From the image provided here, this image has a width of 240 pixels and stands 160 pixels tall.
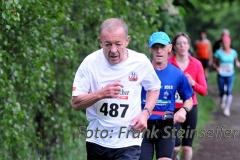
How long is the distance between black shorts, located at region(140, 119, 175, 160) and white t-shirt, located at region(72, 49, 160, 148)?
1.22 m

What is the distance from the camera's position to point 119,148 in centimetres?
574

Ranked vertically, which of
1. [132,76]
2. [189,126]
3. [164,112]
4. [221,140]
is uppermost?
[132,76]

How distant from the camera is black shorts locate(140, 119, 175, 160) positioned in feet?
23.0

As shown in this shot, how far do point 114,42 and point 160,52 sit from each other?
157 cm

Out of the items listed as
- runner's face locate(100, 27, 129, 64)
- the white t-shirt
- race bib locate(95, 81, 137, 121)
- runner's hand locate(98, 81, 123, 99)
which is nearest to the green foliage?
the white t-shirt

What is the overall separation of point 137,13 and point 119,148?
5.69 m

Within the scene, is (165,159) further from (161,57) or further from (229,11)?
(229,11)

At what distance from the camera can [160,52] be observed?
6.92 meters

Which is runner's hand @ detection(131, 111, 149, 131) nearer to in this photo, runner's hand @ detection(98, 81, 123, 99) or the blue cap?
runner's hand @ detection(98, 81, 123, 99)

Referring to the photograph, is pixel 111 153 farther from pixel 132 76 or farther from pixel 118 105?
pixel 132 76

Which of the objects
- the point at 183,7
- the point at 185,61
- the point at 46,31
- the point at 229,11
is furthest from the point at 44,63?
the point at 229,11

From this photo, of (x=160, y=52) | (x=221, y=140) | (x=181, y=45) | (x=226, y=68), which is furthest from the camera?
(x=226, y=68)

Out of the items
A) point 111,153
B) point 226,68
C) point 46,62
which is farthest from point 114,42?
point 226,68

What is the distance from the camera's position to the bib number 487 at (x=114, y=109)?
18.6 ft
